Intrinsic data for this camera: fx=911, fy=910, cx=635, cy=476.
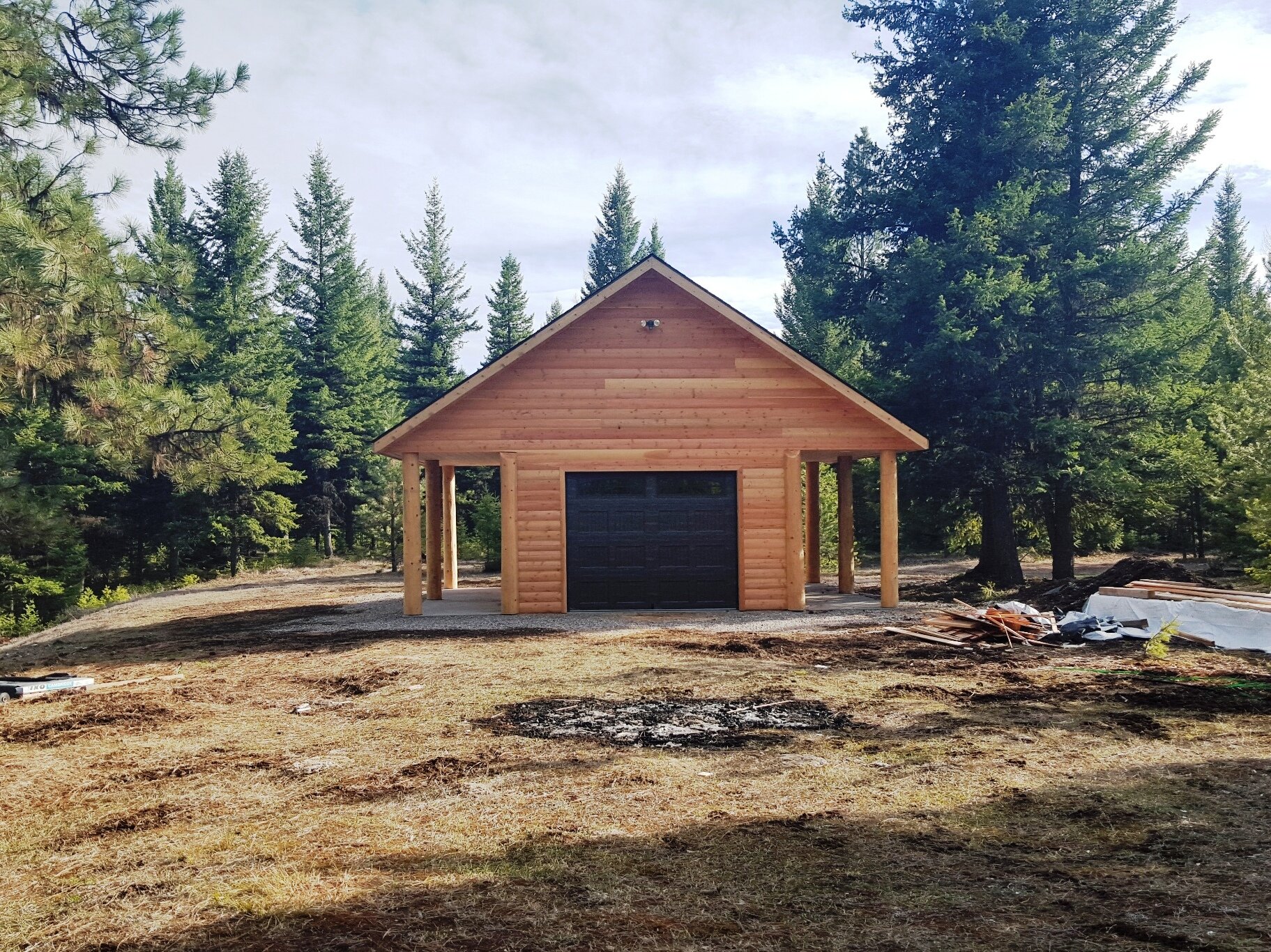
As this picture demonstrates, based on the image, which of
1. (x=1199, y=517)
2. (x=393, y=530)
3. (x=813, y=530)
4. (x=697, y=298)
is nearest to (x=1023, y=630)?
(x=697, y=298)

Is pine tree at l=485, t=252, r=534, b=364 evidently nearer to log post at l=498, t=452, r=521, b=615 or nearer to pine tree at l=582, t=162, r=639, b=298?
pine tree at l=582, t=162, r=639, b=298

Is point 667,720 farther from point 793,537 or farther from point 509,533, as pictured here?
point 793,537

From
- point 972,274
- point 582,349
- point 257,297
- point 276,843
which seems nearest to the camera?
point 276,843

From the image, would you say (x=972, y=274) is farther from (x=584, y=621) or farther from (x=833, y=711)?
(x=833, y=711)

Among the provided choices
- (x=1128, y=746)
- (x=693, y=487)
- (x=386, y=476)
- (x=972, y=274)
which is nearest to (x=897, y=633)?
(x=693, y=487)

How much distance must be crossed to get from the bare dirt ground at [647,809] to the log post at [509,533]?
5.28m

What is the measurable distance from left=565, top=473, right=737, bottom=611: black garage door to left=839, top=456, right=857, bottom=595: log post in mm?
4691

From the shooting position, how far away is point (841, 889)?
4.43 meters

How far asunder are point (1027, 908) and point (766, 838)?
4.74 feet

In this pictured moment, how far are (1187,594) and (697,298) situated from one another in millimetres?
9187

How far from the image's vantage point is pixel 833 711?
27.8 feet

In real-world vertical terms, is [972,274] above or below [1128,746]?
above

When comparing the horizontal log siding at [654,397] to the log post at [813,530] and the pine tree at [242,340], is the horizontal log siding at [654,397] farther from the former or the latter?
the pine tree at [242,340]

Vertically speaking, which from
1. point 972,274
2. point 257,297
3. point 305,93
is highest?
point 257,297
